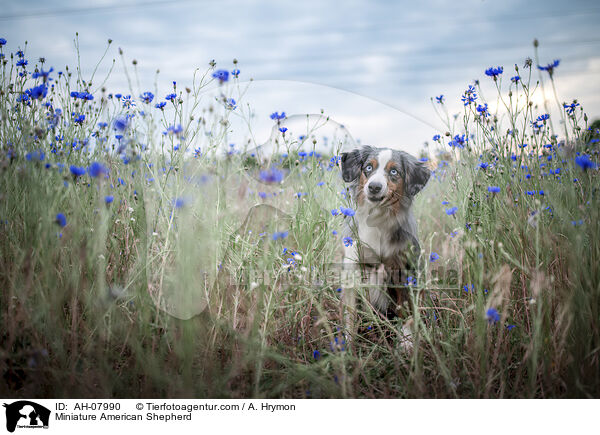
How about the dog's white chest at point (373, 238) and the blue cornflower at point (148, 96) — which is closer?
the dog's white chest at point (373, 238)

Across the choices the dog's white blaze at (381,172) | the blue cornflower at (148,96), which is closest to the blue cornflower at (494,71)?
the dog's white blaze at (381,172)

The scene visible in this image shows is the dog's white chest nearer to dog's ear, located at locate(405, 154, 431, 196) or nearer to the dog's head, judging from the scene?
the dog's head

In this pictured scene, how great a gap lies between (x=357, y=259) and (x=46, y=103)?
2.01 metres

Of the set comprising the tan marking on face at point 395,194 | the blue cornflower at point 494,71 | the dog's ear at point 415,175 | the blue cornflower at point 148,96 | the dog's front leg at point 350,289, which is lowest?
the dog's front leg at point 350,289

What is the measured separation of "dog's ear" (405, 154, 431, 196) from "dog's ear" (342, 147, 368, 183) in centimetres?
21

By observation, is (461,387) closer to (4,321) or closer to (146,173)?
(146,173)

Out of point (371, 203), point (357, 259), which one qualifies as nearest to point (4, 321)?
point (357, 259)

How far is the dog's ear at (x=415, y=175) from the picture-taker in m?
1.53

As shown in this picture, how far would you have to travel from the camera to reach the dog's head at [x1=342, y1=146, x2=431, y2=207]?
1.48 metres

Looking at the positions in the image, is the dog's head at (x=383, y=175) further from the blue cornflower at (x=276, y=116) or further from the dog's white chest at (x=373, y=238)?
the blue cornflower at (x=276, y=116)
